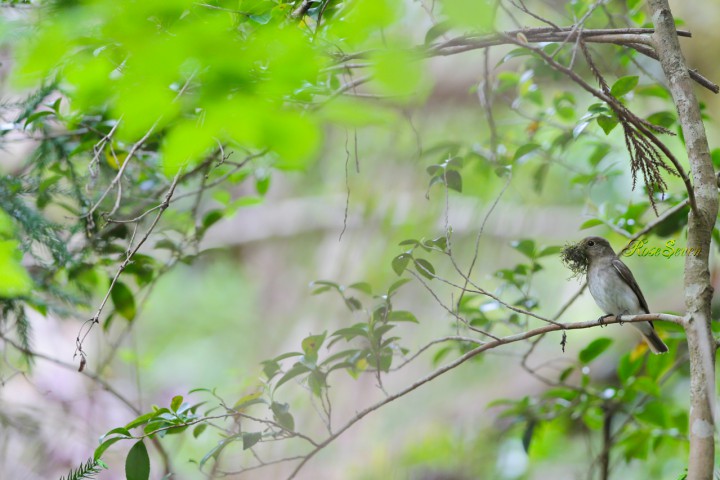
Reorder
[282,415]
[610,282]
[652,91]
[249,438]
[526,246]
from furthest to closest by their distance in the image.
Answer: [610,282]
[652,91]
[526,246]
[282,415]
[249,438]

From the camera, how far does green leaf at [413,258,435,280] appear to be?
2.00 meters

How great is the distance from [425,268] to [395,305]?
324 cm

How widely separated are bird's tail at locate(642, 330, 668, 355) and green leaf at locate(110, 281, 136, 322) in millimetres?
2031

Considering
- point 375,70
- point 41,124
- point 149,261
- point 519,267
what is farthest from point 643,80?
point 375,70

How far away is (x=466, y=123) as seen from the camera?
558 cm

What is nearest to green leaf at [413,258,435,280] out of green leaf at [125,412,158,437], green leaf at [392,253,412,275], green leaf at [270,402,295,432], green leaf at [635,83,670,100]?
green leaf at [392,253,412,275]

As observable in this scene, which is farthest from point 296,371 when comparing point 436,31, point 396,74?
point 396,74

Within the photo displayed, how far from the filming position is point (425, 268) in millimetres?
2150

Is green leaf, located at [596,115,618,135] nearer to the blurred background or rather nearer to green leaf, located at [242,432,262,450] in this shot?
the blurred background

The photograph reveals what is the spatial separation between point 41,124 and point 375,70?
1983 mm

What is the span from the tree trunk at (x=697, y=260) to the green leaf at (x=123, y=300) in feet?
6.16

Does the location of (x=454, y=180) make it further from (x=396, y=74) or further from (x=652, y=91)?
(x=396, y=74)

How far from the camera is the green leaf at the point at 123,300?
2523 millimetres

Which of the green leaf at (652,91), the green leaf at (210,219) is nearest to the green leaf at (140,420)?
the green leaf at (210,219)
